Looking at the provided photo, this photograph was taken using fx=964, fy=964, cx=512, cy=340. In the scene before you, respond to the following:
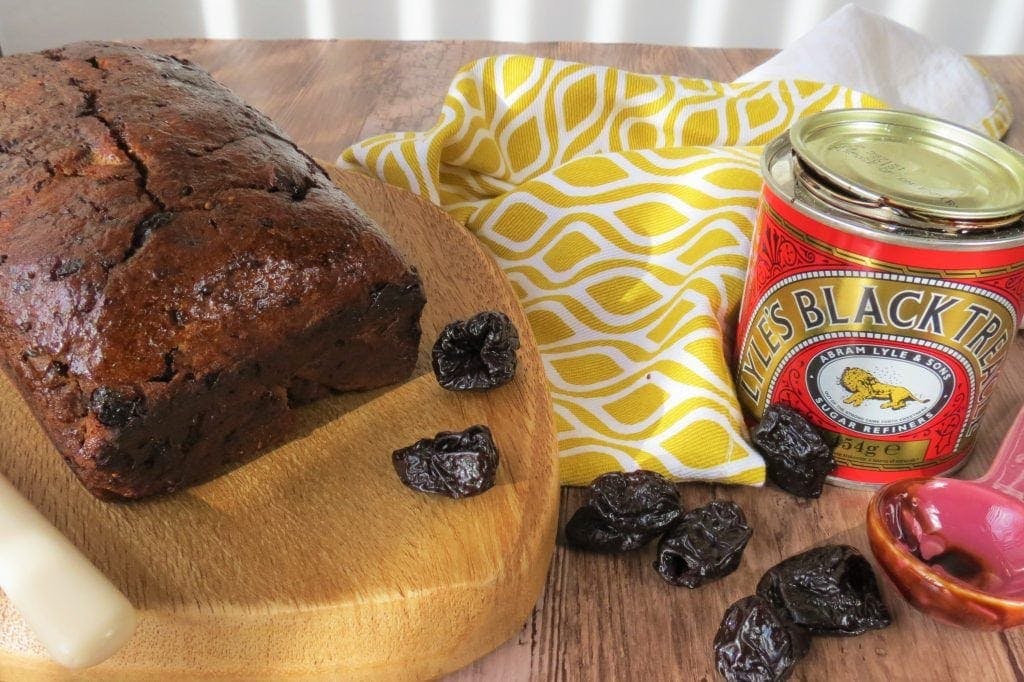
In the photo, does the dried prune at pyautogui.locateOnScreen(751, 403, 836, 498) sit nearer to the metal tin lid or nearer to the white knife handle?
the metal tin lid

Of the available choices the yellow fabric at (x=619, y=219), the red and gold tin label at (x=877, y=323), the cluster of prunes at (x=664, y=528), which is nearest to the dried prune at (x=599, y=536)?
the cluster of prunes at (x=664, y=528)

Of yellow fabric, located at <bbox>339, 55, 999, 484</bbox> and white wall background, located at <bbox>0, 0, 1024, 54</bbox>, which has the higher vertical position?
yellow fabric, located at <bbox>339, 55, 999, 484</bbox>

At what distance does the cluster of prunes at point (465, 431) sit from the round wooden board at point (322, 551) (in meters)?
0.02

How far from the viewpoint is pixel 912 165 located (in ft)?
3.71

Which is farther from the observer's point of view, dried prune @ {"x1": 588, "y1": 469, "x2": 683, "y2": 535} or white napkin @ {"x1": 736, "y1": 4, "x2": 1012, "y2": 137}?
white napkin @ {"x1": 736, "y1": 4, "x2": 1012, "y2": 137}

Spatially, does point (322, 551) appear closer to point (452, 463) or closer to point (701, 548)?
point (452, 463)

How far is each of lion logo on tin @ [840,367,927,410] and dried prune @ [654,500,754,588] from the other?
200 mm

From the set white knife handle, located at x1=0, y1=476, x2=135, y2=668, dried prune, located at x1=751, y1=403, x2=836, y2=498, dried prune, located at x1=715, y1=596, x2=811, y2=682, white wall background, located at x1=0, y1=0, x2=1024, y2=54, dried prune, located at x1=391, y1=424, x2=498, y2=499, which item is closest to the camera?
white knife handle, located at x1=0, y1=476, x2=135, y2=668

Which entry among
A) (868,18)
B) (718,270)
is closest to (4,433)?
(718,270)

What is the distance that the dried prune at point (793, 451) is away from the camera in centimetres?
117

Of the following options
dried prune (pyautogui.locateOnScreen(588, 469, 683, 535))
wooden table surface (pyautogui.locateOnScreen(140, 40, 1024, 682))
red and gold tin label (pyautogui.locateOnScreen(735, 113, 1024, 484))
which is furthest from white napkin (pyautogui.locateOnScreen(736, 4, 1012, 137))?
dried prune (pyautogui.locateOnScreen(588, 469, 683, 535))

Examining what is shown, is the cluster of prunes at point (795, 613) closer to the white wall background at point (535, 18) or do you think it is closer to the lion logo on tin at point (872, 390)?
the lion logo on tin at point (872, 390)

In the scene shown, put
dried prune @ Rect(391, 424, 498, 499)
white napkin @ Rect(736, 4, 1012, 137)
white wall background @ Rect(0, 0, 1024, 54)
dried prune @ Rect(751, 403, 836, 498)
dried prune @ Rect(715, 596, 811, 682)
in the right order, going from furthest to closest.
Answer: white wall background @ Rect(0, 0, 1024, 54), white napkin @ Rect(736, 4, 1012, 137), dried prune @ Rect(751, 403, 836, 498), dried prune @ Rect(391, 424, 498, 499), dried prune @ Rect(715, 596, 811, 682)

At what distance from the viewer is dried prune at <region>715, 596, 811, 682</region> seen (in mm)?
948
